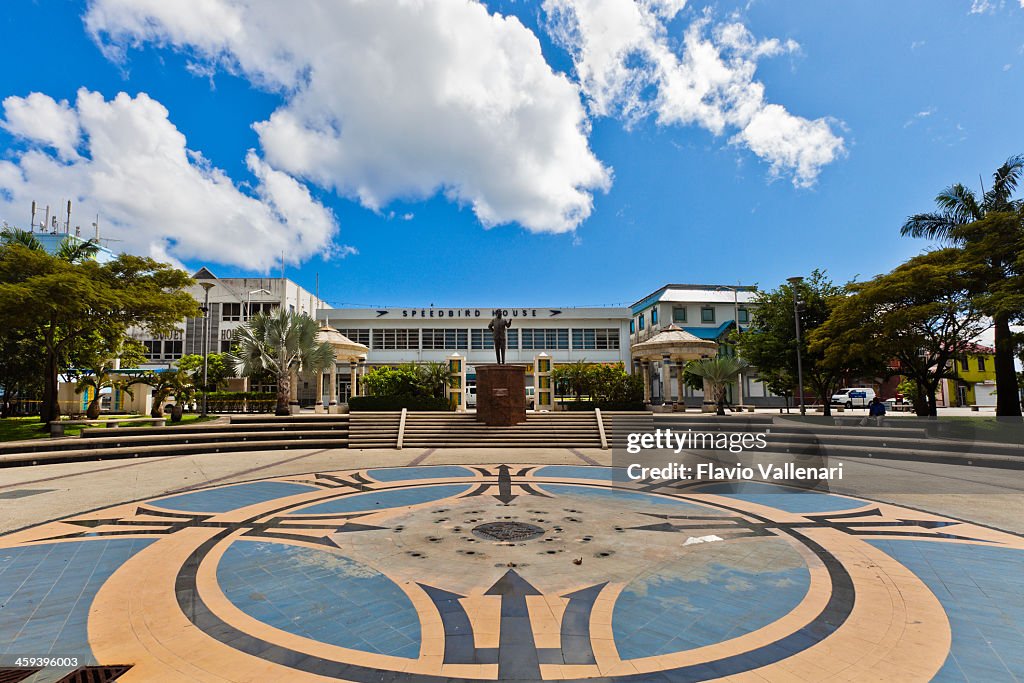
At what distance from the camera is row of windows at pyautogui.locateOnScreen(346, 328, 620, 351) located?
158 ft

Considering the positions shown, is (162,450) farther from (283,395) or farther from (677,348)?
(677,348)

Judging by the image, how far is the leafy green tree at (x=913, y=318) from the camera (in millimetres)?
20031

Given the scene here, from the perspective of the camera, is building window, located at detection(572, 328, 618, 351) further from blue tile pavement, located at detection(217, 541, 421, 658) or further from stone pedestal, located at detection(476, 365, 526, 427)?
blue tile pavement, located at detection(217, 541, 421, 658)

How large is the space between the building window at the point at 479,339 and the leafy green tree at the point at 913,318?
2985 cm

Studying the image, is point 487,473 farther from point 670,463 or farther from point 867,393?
point 867,393

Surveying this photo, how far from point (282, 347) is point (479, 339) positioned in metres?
23.9

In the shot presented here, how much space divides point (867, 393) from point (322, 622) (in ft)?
190

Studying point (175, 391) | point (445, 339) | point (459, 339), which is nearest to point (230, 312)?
point (445, 339)

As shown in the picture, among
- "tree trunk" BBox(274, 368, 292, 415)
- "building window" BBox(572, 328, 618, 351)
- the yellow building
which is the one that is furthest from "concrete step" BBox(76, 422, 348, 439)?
the yellow building

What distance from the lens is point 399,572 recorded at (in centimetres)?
577

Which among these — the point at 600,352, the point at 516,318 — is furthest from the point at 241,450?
the point at 600,352

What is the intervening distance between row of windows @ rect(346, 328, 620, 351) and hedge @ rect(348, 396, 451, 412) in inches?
908

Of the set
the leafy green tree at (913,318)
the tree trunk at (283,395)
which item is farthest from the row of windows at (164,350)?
the leafy green tree at (913,318)

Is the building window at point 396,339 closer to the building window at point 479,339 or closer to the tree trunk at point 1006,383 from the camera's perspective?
the building window at point 479,339
